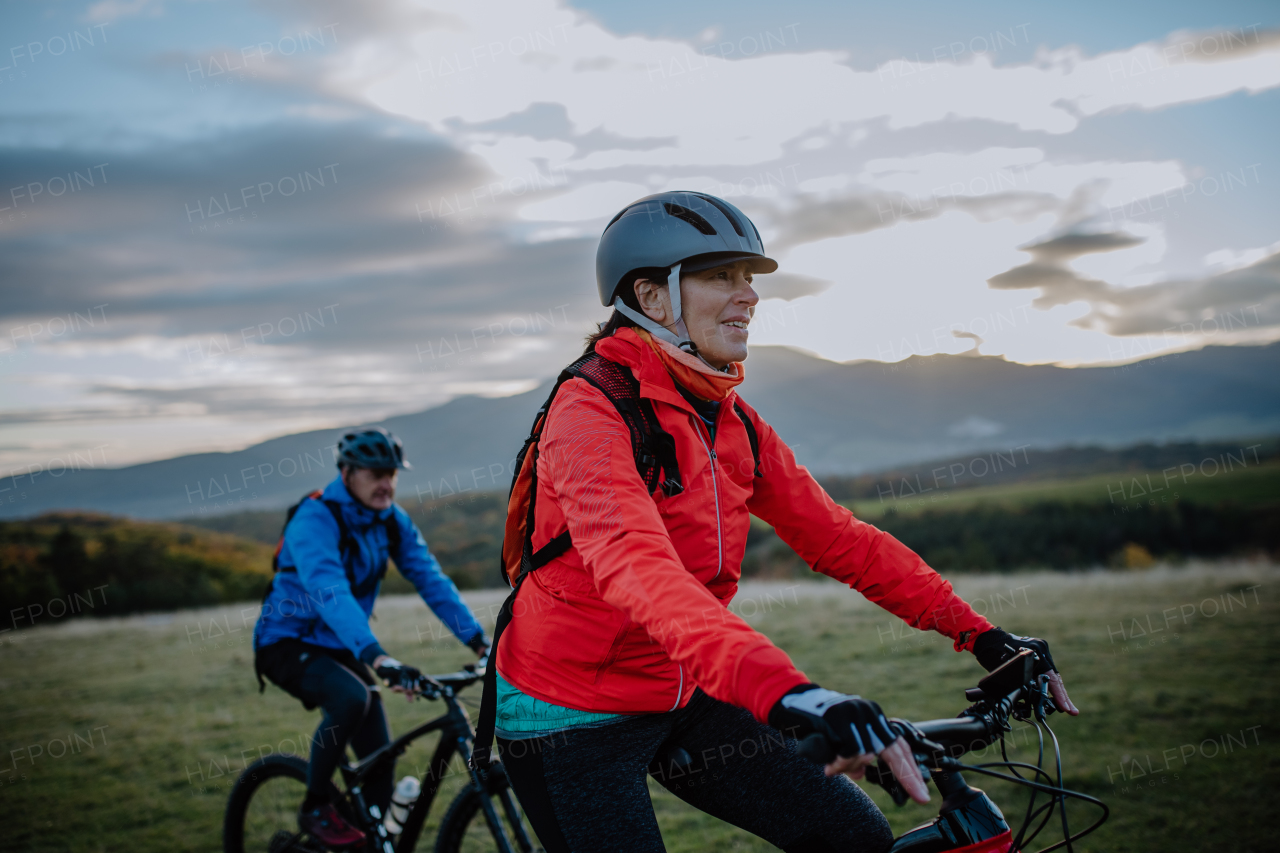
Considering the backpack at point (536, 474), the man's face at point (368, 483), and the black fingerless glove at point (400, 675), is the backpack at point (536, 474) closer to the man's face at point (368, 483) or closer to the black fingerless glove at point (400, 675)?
the black fingerless glove at point (400, 675)

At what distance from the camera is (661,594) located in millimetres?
1792

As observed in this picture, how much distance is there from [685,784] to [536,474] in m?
1.11

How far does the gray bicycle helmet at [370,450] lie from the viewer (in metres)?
4.65

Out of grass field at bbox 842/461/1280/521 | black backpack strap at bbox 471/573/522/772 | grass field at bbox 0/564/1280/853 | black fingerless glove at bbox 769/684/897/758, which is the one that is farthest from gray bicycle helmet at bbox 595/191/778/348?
grass field at bbox 842/461/1280/521

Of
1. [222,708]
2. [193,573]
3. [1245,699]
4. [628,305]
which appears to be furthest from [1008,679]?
[193,573]

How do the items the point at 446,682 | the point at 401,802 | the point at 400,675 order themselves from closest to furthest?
the point at 400,675 → the point at 446,682 → the point at 401,802

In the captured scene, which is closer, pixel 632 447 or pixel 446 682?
pixel 632 447

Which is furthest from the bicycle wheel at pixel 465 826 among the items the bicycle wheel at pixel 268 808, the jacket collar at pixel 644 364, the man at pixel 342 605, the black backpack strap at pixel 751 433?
the jacket collar at pixel 644 364

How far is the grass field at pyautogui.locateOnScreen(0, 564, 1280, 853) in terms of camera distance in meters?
5.91

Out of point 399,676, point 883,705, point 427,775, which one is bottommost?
point 883,705

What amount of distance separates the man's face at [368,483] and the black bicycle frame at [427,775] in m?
1.36

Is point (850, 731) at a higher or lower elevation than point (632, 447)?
lower

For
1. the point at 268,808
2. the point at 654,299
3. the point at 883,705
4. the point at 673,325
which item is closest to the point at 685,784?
the point at 673,325

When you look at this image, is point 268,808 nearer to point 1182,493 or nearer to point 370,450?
point 370,450
